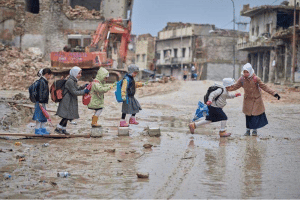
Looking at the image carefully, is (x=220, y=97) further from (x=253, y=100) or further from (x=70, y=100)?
(x=70, y=100)

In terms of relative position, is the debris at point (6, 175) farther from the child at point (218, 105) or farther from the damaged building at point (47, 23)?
the damaged building at point (47, 23)

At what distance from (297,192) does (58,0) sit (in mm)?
36284

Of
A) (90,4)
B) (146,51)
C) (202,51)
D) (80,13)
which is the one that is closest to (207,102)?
(80,13)

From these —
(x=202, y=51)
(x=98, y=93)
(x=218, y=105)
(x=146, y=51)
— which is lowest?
(x=218, y=105)

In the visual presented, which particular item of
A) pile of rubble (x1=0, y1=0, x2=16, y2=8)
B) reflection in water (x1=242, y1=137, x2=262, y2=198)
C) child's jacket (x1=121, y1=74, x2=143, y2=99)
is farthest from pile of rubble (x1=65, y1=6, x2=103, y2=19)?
reflection in water (x1=242, y1=137, x2=262, y2=198)

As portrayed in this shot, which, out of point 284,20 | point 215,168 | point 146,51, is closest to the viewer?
point 215,168

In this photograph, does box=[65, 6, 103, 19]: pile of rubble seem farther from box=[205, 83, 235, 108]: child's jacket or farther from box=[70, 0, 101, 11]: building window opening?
box=[205, 83, 235, 108]: child's jacket

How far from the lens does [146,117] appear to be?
15320mm

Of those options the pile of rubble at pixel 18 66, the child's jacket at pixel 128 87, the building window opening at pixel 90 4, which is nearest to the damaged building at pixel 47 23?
the pile of rubble at pixel 18 66

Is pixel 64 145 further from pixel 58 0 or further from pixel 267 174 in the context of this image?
pixel 58 0

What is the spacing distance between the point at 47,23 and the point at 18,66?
8.90 m

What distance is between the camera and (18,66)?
104 ft

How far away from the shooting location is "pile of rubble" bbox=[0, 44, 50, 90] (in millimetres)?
29011

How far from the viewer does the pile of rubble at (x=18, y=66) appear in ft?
95.2
